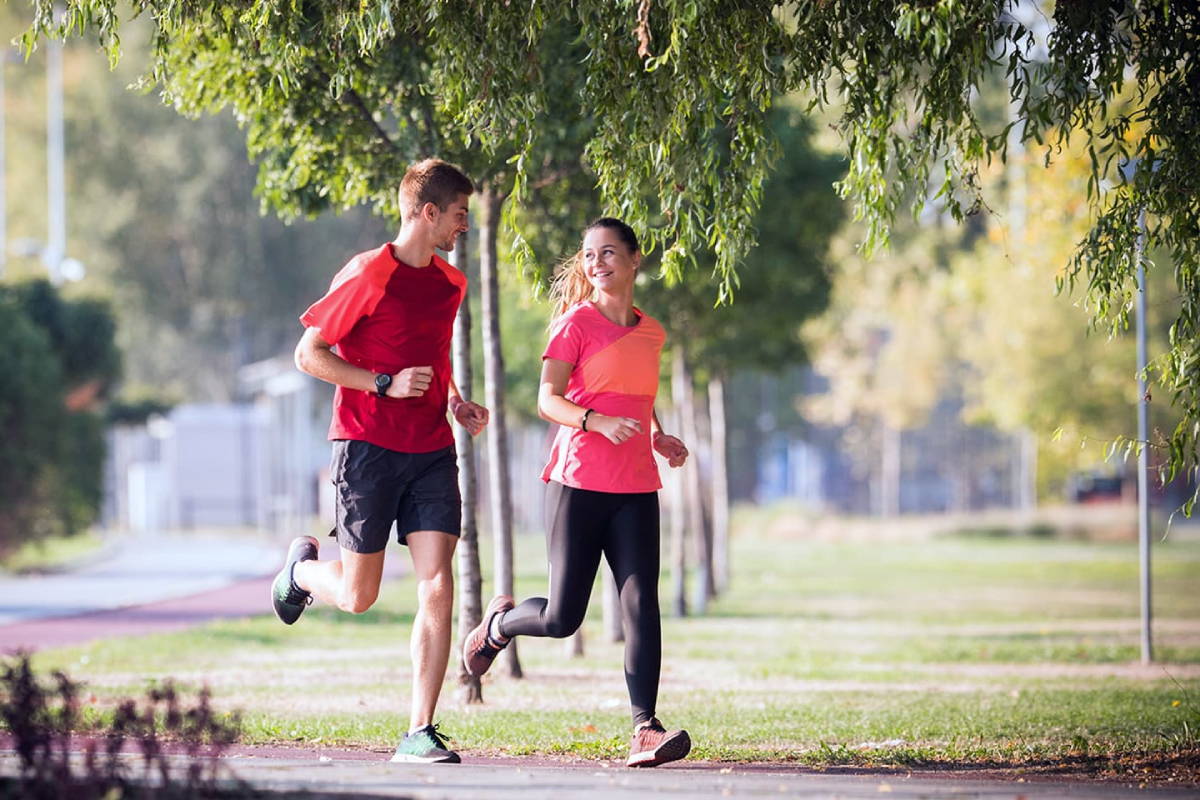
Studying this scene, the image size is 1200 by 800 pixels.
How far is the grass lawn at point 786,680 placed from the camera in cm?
913

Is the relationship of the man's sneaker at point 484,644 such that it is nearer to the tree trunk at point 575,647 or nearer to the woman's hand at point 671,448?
the woman's hand at point 671,448

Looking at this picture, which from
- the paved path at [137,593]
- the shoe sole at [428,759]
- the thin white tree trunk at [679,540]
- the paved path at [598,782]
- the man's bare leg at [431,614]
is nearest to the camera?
the paved path at [598,782]

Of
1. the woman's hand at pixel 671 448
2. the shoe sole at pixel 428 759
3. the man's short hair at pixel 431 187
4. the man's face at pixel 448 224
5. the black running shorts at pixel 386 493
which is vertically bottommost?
the shoe sole at pixel 428 759

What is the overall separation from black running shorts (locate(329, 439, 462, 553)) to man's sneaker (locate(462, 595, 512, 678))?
2.65 feet

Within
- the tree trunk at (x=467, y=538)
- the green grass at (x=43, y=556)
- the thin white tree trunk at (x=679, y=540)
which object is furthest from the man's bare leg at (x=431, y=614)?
the green grass at (x=43, y=556)

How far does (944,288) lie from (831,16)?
35.1 m

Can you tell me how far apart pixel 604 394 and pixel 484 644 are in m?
1.32

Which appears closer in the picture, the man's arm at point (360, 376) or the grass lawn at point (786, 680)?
the man's arm at point (360, 376)

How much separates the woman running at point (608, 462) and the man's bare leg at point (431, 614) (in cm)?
48

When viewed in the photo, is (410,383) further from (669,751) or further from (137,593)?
(137,593)

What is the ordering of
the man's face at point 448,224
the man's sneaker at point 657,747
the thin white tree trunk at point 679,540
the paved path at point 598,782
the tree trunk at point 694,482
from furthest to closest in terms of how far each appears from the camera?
the tree trunk at point 694,482, the thin white tree trunk at point 679,540, the man's face at point 448,224, the man's sneaker at point 657,747, the paved path at point 598,782

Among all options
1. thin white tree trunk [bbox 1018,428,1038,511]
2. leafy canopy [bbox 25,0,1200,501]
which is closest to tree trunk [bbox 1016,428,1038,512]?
thin white tree trunk [bbox 1018,428,1038,511]

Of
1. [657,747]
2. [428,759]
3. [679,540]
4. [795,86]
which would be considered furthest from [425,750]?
[679,540]

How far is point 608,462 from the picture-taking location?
7.56m
